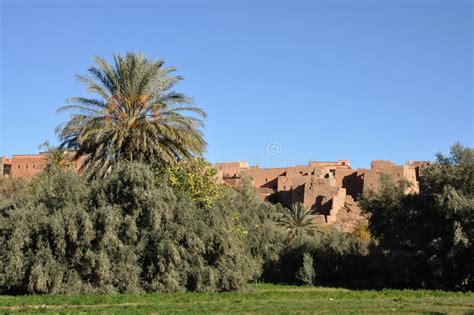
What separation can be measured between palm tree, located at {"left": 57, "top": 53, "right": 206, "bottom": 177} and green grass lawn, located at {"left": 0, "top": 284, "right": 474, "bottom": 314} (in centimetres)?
695

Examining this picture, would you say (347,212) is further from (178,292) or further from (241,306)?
(241,306)

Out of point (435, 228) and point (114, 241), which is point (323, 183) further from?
point (114, 241)

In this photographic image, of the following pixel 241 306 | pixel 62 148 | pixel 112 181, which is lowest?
pixel 241 306

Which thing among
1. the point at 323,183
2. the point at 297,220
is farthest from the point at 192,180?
the point at 323,183

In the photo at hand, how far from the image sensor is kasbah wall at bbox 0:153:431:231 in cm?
6588

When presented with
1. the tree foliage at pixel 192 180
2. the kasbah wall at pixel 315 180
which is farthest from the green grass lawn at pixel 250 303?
the kasbah wall at pixel 315 180

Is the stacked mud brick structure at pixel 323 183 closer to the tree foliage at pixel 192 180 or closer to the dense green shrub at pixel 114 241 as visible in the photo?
the tree foliage at pixel 192 180

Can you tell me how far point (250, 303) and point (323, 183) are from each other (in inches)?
2152

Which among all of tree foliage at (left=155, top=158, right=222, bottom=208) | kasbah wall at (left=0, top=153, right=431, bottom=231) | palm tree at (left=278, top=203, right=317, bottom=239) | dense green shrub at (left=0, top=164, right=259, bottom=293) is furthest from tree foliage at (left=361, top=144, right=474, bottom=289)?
kasbah wall at (left=0, top=153, right=431, bottom=231)

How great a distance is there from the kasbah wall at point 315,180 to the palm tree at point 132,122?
36.5 meters

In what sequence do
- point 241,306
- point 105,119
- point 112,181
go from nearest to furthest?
point 241,306, point 112,181, point 105,119

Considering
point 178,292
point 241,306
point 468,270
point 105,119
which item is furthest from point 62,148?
point 468,270

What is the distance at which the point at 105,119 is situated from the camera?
2569cm

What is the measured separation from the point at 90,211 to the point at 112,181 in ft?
4.39
